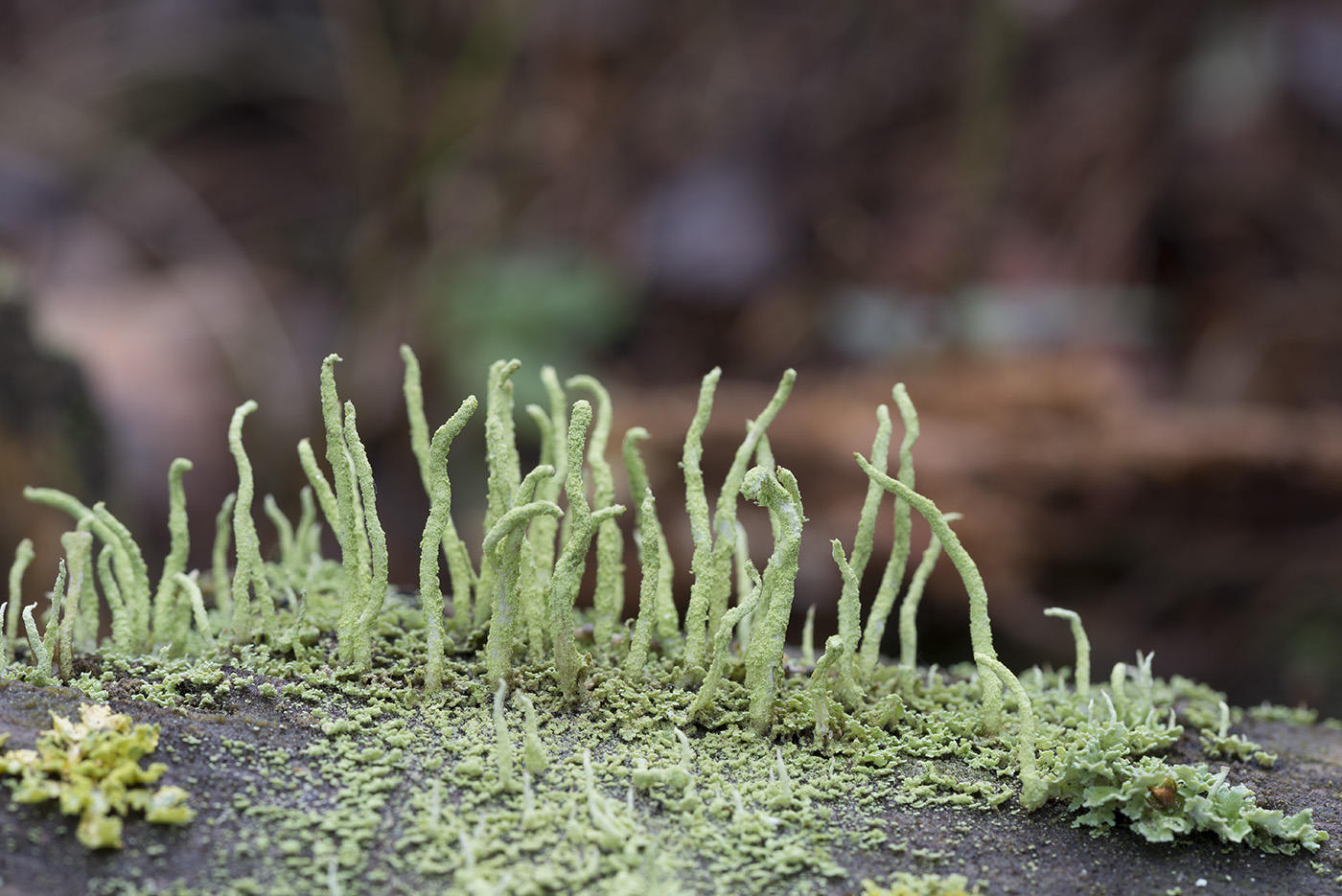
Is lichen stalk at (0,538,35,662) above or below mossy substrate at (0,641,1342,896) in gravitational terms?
above

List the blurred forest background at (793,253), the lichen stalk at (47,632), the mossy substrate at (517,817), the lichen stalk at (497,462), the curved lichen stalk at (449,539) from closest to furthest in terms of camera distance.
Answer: the mossy substrate at (517,817), the lichen stalk at (47,632), the lichen stalk at (497,462), the curved lichen stalk at (449,539), the blurred forest background at (793,253)

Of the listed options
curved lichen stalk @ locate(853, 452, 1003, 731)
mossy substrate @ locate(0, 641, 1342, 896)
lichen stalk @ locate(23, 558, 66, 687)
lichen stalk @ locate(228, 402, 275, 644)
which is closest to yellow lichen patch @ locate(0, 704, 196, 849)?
mossy substrate @ locate(0, 641, 1342, 896)

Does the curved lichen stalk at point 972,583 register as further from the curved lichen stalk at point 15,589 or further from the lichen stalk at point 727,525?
the curved lichen stalk at point 15,589

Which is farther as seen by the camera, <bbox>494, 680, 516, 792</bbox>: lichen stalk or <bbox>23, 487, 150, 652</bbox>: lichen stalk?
<bbox>23, 487, 150, 652</bbox>: lichen stalk

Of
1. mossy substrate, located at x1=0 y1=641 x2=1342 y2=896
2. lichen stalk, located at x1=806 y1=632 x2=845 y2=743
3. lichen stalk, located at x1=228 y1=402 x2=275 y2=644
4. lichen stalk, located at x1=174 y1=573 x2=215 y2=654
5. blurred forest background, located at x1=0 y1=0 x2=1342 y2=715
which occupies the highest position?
blurred forest background, located at x1=0 y1=0 x2=1342 y2=715

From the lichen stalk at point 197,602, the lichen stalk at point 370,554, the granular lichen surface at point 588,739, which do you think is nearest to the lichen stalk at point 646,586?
the granular lichen surface at point 588,739

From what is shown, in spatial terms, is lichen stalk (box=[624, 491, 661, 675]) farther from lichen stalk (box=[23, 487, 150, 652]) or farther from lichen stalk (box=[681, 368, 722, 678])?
lichen stalk (box=[23, 487, 150, 652])

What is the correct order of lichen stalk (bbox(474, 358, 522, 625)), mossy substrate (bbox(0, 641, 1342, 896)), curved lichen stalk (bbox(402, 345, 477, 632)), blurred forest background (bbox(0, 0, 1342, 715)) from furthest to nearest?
blurred forest background (bbox(0, 0, 1342, 715))
curved lichen stalk (bbox(402, 345, 477, 632))
lichen stalk (bbox(474, 358, 522, 625))
mossy substrate (bbox(0, 641, 1342, 896))
